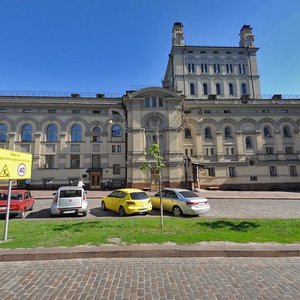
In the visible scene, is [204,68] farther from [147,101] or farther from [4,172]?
[4,172]

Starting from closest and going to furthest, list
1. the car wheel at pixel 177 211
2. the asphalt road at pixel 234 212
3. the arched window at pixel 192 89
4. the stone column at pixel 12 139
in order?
the asphalt road at pixel 234 212, the car wheel at pixel 177 211, the stone column at pixel 12 139, the arched window at pixel 192 89

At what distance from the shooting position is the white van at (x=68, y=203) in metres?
12.0

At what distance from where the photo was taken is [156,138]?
1172 inches

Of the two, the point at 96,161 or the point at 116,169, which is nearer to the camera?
the point at 116,169

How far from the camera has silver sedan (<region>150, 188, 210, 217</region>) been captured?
12031 mm

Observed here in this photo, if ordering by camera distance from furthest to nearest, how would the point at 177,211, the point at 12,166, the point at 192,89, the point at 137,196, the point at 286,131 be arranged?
the point at 192,89 < the point at 286,131 < the point at 137,196 < the point at 177,211 < the point at 12,166

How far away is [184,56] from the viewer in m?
43.1

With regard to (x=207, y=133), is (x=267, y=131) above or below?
above

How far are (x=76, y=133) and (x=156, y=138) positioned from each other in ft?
41.8

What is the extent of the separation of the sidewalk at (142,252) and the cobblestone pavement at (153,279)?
0.72ft

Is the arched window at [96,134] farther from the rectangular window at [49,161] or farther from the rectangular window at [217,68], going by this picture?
the rectangular window at [217,68]

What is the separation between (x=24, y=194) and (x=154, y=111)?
69.0 ft

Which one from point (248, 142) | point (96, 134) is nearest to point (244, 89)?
point (248, 142)

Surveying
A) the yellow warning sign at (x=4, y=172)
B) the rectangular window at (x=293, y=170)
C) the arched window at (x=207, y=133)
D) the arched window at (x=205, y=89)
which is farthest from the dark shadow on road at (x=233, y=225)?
the arched window at (x=205, y=89)
